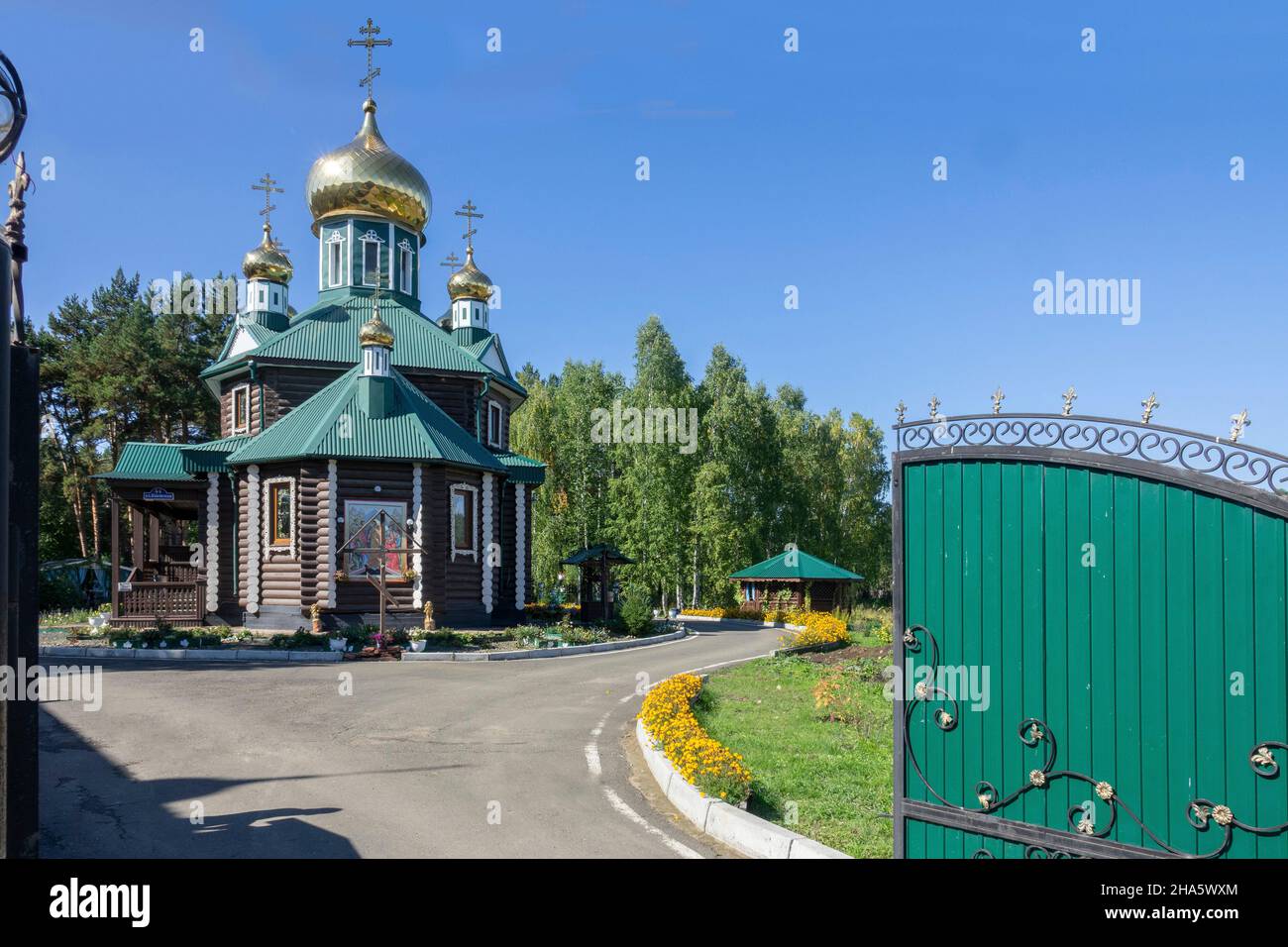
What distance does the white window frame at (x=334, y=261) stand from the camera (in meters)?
29.7

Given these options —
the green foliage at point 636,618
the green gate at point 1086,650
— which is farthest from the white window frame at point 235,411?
the green gate at point 1086,650

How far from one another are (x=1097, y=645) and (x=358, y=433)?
2014cm

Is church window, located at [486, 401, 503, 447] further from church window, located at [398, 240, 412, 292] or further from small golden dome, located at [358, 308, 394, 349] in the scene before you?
small golden dome, located at [358, 308, 394, 349]

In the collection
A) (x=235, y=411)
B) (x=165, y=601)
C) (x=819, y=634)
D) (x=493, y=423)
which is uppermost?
(x=235, y=411)

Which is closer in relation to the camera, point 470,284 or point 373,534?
point 373,534

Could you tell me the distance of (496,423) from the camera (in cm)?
3009

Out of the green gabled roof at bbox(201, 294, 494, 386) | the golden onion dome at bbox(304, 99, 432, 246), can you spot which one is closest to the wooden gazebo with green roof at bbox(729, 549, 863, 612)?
the green gabled roof at bbox(201, 294, 494, 386)

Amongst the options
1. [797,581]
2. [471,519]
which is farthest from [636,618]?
[797,581]

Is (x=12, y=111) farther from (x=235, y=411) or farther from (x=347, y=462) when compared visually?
(x=235, y=411)

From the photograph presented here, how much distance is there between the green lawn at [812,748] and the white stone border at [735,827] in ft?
1.59

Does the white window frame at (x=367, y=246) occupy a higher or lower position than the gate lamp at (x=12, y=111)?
higher

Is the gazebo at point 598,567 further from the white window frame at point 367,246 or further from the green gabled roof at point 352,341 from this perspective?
the white window frame at point 367,246
